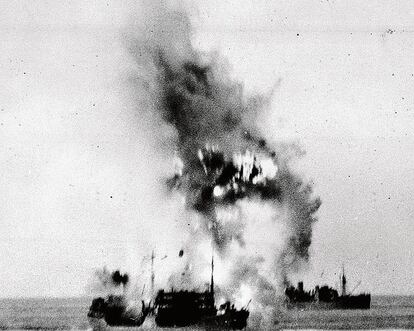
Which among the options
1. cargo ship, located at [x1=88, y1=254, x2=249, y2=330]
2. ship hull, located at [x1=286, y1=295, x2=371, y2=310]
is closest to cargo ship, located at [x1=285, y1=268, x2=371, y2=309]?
ship hull, located at [x1=286, y1=295, x2=371, y2=310]

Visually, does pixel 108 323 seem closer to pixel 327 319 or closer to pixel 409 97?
pixel 409 97

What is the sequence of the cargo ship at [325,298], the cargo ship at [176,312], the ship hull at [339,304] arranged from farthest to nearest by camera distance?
the cargo ship at [325,298] → the ship hull at [339,304] → the cargo ship at [176,312]

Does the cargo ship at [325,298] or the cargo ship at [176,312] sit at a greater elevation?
the cargo ship at [325,298]

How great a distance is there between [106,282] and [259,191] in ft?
38.0

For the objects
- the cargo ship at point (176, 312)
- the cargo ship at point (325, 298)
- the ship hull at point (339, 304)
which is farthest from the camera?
the cargo ship at point (325, 298)

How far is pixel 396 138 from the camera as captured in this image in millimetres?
23703

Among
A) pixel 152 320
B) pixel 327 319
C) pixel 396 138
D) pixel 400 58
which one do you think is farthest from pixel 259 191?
pixel 327 319

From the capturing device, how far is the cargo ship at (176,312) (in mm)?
35219

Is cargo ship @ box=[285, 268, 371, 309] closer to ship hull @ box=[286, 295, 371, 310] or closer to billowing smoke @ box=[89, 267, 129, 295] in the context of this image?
ship hull @ box=[286, 295, 371, 310]

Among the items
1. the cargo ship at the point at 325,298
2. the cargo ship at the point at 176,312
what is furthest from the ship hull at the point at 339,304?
the cargo ship at the point at 176,312

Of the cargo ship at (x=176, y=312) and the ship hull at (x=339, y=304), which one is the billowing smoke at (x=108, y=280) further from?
the ship hull at (x=339, y=304)

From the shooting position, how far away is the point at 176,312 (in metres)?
38.0

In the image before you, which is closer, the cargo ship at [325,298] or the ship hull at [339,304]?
the ship hull at [339,304]

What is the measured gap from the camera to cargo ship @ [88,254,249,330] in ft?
116
